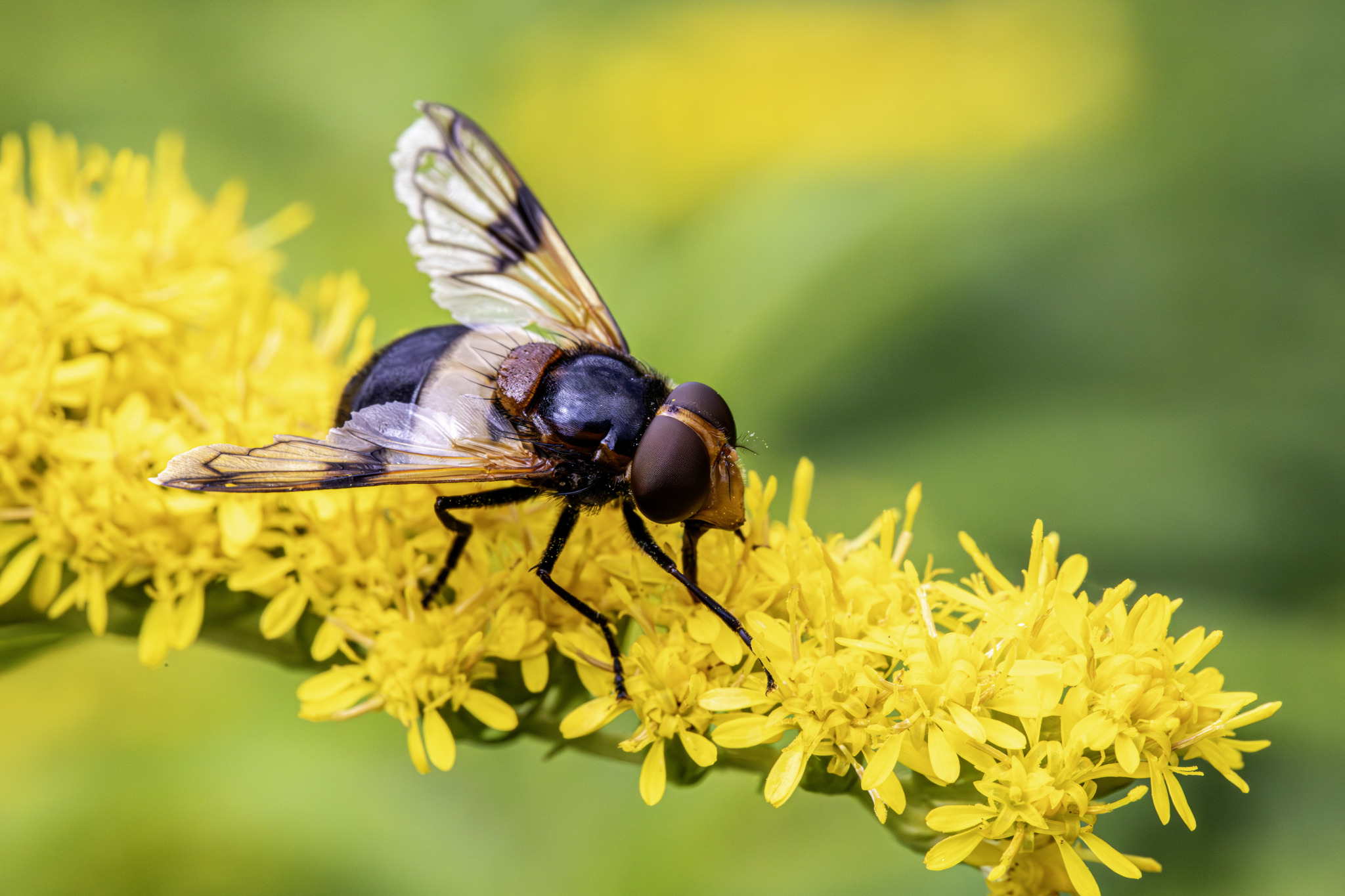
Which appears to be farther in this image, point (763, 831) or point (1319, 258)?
point (1319, 258)

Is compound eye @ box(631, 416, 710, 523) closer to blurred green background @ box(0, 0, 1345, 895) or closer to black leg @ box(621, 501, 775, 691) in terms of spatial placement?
black leg @ box(621, 501, 775, 691)

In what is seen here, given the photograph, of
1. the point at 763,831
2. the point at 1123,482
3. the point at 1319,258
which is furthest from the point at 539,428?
the point at 1319,258

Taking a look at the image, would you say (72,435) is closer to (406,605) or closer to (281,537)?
(281,537)

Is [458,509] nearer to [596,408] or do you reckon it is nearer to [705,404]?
[596,408]

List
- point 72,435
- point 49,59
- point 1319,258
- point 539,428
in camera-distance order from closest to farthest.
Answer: point 539,428 < point 72,435 < point 1319,258 < point 49,59

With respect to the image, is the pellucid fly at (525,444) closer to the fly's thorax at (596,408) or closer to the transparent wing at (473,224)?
the fly's thorax at (596,408)

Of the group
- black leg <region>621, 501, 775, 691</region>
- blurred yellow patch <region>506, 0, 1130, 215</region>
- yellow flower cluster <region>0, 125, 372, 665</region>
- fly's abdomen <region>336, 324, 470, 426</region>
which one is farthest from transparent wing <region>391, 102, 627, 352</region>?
blurred yellow patch <region>506, 0, 1130, 215</region>

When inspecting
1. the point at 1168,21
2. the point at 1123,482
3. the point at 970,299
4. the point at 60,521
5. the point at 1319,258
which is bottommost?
the point at 60,521
